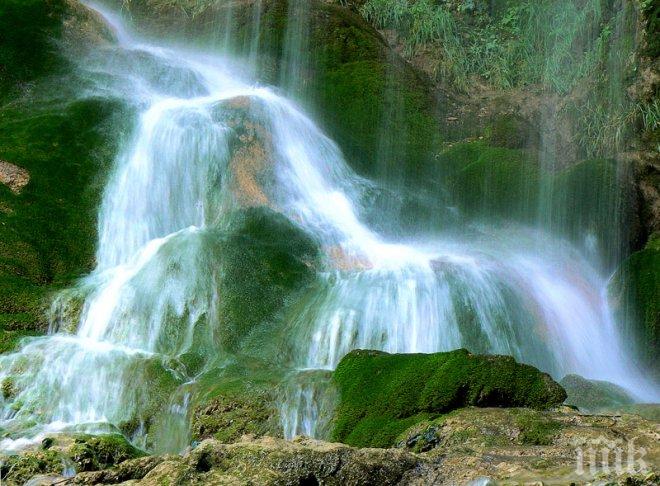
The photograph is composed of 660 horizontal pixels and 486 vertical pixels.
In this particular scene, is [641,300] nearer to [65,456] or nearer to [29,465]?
[65,456]

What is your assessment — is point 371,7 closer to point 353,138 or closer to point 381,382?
point 353,138

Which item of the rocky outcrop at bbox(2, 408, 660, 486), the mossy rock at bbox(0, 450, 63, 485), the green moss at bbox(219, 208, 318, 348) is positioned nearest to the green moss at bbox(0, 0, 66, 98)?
the green moss at bbox(219, 208, 318, 348)

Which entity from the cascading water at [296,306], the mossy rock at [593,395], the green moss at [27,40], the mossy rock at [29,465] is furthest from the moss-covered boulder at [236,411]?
the green moss at [27,40]

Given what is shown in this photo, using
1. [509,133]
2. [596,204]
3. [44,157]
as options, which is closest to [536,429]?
[596,204]

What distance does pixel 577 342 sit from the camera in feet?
40.8

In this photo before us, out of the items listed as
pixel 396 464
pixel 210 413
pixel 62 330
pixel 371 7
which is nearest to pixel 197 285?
pixel 62 330

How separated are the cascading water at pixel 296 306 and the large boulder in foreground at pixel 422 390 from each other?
554mm

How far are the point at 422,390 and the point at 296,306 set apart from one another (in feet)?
12.8

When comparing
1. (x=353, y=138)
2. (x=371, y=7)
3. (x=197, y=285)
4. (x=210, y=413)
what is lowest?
(x=210, y=413)

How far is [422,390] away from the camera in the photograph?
7914 mm

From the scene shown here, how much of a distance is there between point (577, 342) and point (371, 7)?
545 inches

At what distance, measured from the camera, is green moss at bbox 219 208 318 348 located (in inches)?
438

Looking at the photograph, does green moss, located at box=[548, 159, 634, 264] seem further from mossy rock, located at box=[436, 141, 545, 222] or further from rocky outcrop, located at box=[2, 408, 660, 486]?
rocky outcrop, located at box=[2, 408, 660, 486]

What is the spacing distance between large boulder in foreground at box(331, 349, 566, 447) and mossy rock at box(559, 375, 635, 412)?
1824 mm
